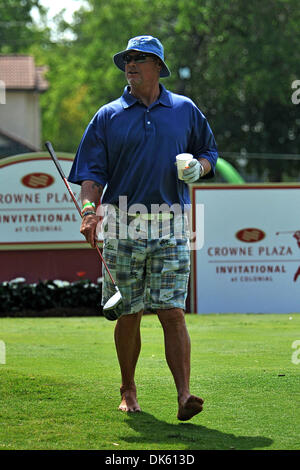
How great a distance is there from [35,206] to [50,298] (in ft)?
4.70

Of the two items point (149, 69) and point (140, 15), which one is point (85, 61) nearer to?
point (140, 15)

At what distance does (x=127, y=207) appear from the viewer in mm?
5453

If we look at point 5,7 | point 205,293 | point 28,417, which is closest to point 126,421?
point 28,417

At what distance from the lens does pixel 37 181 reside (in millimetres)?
13562

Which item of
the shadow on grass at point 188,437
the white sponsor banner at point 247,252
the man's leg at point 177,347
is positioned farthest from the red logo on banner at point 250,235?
the shadow on grass at point 188,437

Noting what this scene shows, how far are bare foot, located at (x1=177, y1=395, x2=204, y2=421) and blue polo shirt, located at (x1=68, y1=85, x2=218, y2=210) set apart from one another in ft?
3.68

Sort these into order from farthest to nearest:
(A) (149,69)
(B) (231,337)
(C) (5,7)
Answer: (C) (5,7) → (B) (231,337) → (A) (149,69)

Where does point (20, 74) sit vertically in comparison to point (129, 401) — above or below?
above

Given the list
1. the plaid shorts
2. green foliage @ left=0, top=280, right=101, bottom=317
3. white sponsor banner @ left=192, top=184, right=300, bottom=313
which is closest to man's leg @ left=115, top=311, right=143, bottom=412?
the plaid shorts

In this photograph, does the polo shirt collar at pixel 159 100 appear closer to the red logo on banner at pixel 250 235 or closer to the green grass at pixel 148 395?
the green grass at pixel 148 395

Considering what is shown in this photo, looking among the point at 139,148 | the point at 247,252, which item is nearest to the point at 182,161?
the point at 139,148

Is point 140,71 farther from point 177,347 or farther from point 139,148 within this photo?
point 177,347

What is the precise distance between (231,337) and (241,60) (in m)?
33.8

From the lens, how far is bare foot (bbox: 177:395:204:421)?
5.06 metres
